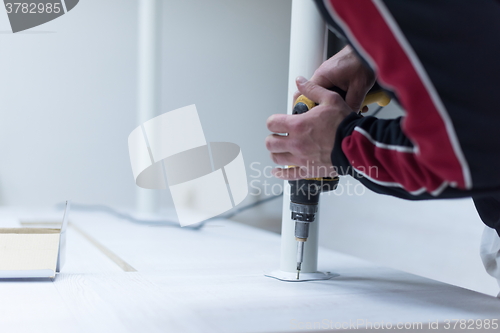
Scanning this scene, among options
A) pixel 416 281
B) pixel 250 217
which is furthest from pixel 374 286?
pixel 250 217

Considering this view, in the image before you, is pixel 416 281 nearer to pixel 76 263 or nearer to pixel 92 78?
pixel 76 263

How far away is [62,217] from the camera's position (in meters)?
0.48

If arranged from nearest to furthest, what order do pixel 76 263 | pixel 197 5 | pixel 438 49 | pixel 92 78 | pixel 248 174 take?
pixel 438 49 → pixel 76 263 → pixel 92 78 → pixel 197 5 → pixel 248 174

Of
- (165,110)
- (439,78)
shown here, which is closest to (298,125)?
(439,78)

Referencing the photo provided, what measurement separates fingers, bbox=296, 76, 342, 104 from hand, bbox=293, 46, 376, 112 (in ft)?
0.09

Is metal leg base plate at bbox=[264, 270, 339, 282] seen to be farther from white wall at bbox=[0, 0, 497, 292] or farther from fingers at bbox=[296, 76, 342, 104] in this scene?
white wall at bbox=[0, 0, 497, 292]

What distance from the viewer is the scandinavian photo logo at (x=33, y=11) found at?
2.97 ft

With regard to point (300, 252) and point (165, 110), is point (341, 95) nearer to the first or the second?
point (300, 252)

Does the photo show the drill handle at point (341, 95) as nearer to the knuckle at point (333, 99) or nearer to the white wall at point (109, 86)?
the knuckle at point (333, 99)

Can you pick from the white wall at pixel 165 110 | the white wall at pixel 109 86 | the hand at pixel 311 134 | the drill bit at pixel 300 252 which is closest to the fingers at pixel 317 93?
the hand at pixel 311 134

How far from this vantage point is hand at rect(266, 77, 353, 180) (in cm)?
38

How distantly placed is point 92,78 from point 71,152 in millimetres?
184

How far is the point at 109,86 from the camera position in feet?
3.35

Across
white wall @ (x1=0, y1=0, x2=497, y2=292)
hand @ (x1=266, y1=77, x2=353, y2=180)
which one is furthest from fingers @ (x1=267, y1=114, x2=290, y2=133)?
white wall @ (x1=0, y1=0, x2=497, y2=292)
